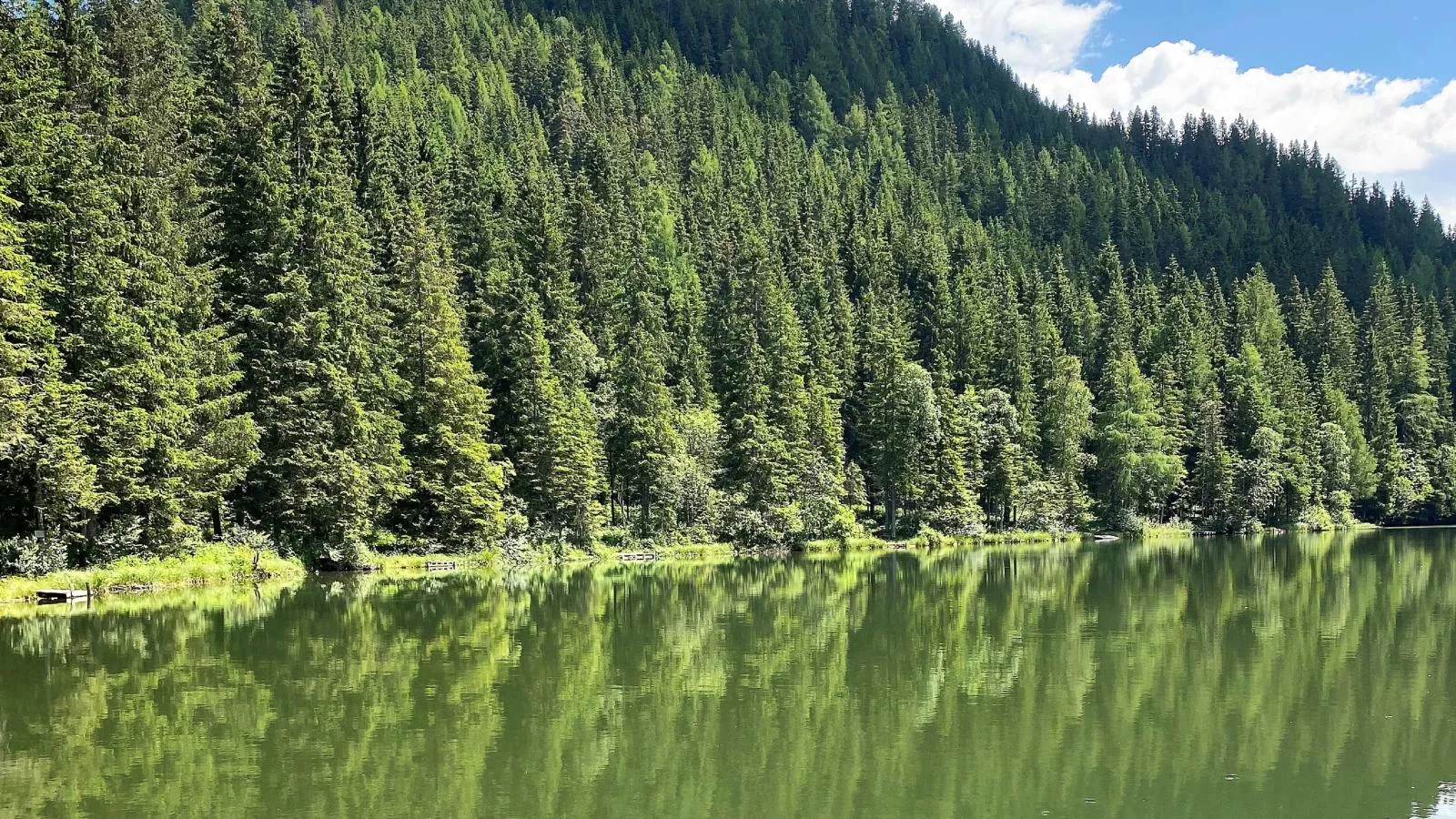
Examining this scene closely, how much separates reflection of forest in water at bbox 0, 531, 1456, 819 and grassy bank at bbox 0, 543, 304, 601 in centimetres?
355

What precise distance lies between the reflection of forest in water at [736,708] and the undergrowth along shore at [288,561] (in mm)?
3843

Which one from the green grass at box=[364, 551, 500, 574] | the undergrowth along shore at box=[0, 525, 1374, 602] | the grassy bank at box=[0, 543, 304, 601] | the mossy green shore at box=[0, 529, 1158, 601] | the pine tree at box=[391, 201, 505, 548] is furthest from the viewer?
the pine tree at box=[391, 201, 505, 548]

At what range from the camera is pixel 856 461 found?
8544 cm

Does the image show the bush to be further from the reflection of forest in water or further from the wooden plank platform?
the reflection of forest in water

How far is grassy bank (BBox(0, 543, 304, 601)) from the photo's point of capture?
34.3 m

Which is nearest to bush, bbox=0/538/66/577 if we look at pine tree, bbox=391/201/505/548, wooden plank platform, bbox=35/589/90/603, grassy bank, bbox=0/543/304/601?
grassy bank, bbox=0/543/304/601

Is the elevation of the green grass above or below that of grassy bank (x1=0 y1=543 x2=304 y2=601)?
below

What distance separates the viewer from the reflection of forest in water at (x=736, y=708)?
529 inches

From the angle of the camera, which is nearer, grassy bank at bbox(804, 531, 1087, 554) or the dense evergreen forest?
the dense evergreen forest

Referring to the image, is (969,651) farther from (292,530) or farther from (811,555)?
(811,555)

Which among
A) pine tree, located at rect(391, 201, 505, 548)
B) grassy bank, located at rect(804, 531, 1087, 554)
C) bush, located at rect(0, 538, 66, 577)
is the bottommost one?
grassy bank, located at rect(804, 531, 1087, 554)

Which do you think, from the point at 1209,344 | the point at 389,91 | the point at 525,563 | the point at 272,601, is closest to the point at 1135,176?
the point at 1209,344

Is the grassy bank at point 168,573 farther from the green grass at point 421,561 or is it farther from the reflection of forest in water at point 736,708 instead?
the green grass at point 421,561

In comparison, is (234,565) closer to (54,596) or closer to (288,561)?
(288,561)
